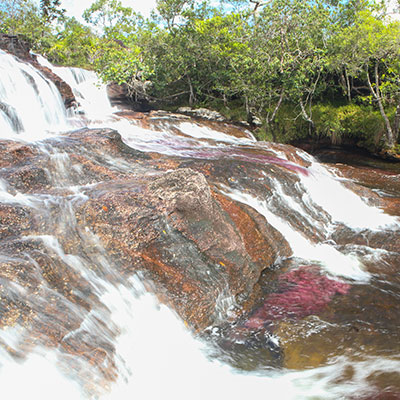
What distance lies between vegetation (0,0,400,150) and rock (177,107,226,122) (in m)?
0.95

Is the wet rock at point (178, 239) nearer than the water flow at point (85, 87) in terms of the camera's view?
Yes

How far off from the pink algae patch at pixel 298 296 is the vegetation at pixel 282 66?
13.1 metres

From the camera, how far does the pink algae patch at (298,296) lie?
15.7ft

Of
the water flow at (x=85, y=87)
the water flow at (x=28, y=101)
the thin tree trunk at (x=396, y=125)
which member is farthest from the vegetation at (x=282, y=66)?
the water flow at (x=28, y=101)

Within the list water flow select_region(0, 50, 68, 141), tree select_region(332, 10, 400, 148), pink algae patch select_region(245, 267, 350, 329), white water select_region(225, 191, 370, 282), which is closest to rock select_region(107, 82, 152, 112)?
water flow select_region(0, 50, 68, 141)

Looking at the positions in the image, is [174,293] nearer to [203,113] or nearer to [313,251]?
[313,251]

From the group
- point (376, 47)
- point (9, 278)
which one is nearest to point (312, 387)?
point (9, 278)

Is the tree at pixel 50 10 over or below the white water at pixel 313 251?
over

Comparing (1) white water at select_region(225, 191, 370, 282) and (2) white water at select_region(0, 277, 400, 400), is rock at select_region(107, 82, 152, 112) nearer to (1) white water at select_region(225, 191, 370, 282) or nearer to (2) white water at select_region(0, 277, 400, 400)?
(1) white water at select_region(225, 191, 370, 282)

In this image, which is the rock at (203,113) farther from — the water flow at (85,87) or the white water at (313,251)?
the white water at (313,251)

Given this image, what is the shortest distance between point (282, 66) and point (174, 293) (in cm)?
1638

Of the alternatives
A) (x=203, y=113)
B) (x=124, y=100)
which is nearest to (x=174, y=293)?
(x=203, y=113)

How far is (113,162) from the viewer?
8.02m

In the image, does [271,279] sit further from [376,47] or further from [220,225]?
[376,47]
